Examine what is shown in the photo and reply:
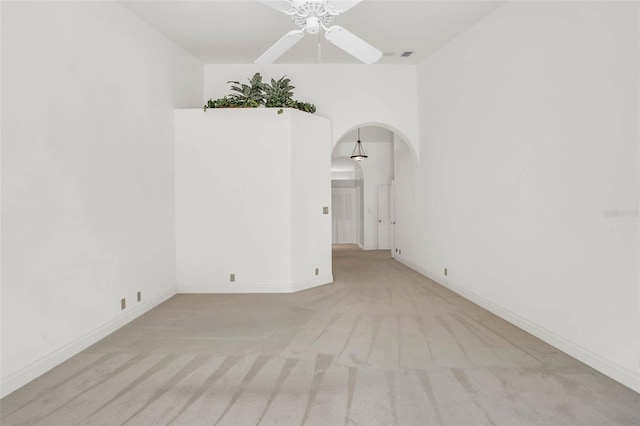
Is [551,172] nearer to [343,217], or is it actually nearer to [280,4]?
[280,4]

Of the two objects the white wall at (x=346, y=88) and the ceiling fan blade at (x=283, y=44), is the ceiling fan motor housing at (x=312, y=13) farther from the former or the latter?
the white wall at (x=346, y=88)

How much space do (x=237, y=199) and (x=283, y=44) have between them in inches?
98.0

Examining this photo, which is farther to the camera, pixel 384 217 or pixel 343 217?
pixel 343 217

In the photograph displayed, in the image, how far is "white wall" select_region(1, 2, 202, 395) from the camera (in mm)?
2592

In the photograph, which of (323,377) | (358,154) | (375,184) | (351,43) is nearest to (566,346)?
(323,377)

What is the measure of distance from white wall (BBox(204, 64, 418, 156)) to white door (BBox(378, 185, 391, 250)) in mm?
4536

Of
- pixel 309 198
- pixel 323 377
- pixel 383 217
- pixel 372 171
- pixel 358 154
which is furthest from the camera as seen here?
pixel 383 217

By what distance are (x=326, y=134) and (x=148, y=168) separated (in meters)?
2.70

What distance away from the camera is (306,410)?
87.8 inches

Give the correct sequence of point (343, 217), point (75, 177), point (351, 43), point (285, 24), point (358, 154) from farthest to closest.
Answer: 1. point (343, 217)
2. point (358, 154)
3. point (285, 24)
4. point (75, 177)
5. point (351, 43)

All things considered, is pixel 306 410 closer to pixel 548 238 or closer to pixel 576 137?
pixel 548 238

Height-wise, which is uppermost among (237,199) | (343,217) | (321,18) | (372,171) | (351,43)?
(321,18)

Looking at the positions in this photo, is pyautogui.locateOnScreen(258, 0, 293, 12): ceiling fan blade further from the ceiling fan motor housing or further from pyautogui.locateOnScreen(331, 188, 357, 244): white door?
pyautogui.locateOnScreen(331, 188, 357, 244): white door

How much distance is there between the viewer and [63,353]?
2973 mm
